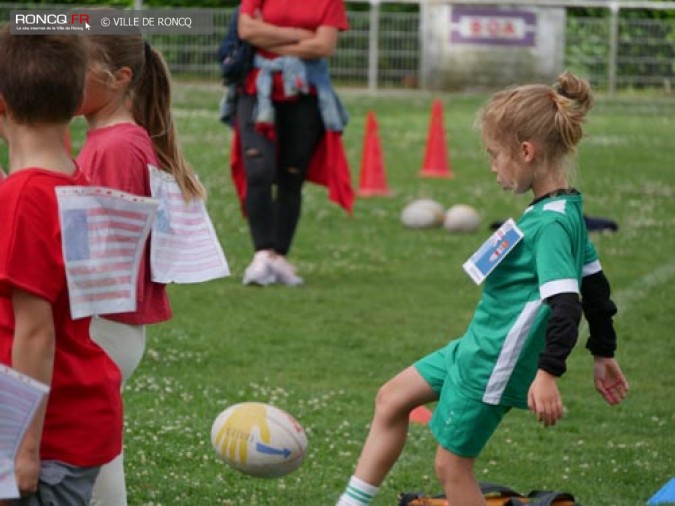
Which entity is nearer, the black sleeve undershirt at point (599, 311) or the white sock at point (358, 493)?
the black sleeve undershirt at point (599, 311)

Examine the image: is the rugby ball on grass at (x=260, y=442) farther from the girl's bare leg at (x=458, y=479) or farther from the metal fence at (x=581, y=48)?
the metal fence at (x=581, y=48)

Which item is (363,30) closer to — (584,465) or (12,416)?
(584,465)

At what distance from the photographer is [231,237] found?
12562mm

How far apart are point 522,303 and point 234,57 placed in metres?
5.94

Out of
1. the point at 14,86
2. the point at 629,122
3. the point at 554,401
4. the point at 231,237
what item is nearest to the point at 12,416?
the point at 14,86

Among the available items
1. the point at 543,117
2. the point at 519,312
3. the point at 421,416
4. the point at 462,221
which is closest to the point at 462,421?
the point at 519,312

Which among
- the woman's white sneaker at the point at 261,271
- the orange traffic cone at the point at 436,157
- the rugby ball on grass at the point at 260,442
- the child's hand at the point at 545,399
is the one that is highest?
the child's hand at the point at 545,399

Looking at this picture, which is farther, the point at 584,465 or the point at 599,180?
the point at 599,180

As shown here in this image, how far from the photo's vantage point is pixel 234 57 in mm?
10312

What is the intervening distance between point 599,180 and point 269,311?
27.6 ft

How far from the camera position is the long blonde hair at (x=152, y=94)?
4.90 meters

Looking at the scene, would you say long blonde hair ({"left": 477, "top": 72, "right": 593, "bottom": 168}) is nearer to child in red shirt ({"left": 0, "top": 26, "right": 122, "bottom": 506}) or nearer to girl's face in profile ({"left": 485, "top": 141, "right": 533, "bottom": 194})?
girl's face in profile ({"left": 485, "top": 141, "right": 533, "bottom": 194})

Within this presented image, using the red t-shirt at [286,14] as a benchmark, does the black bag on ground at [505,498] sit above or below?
below

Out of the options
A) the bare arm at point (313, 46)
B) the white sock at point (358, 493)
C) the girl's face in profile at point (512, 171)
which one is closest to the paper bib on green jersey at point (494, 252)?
the girl's face in profile at point (512, 171)
